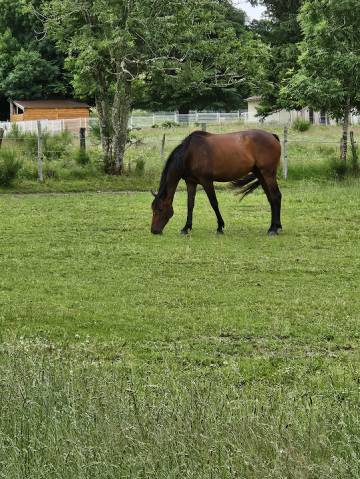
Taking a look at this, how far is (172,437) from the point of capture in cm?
410

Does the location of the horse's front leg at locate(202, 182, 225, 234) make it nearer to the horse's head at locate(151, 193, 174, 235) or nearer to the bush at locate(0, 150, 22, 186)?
the horse's head at locate(151, 193, 174, 235)

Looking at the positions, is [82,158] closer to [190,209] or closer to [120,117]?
[120,117]

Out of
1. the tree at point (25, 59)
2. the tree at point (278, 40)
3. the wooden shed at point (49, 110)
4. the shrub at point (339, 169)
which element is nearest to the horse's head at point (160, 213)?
the shrub at point (339, 169)

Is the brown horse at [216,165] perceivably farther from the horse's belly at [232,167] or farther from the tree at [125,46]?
the tree at [125,46]

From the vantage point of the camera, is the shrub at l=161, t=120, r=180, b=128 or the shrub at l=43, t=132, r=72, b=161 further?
the shrub at l=161, t=120, r=180, b=128

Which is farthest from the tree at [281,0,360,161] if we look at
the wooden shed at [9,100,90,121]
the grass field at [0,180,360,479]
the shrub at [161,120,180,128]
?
the wooden shed at [9,100,90,121]

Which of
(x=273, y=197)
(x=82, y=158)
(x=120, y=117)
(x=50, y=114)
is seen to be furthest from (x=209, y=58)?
(x=50, y=114)

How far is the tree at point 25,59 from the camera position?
5297cm

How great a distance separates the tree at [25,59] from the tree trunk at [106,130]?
28.3m

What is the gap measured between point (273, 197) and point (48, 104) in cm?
4473

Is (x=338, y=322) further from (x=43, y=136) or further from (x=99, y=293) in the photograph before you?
(x=43, y=136)

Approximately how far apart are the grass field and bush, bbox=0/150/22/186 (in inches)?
231

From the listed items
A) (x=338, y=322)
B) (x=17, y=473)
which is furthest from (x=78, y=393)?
(x=338, y=322)

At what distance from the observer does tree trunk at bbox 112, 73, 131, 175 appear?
23.7 meters
